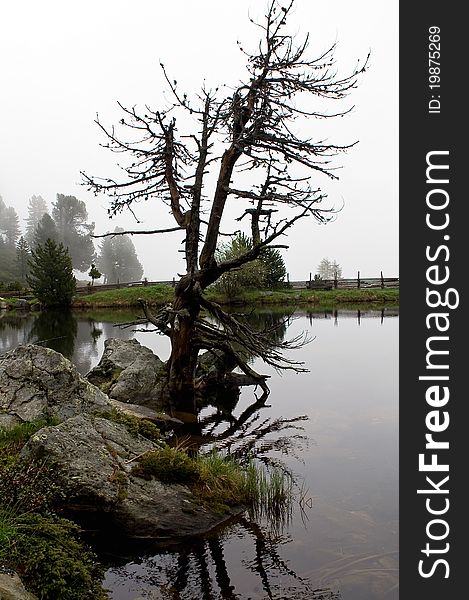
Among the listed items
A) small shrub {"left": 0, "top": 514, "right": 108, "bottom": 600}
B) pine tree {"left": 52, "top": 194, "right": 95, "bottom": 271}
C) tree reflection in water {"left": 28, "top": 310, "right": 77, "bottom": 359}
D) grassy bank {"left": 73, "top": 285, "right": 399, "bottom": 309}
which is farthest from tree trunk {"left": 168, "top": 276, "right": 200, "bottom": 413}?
pine tree {"left": 52, "top": 194, "right": 95, "bottom": 271}

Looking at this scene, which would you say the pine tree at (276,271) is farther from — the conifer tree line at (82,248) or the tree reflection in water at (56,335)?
the conifer tree line at (82,248)

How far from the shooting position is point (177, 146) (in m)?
13.6

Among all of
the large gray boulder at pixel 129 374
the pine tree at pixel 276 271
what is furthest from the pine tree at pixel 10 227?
the large gray boulder at pixel 129 374

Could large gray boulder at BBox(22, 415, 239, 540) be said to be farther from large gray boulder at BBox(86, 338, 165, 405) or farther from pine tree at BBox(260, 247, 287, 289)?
pine tree at BBox(260, 247, 287, 289)

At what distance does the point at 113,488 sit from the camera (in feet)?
20.0

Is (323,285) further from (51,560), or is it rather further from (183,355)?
(51,560)

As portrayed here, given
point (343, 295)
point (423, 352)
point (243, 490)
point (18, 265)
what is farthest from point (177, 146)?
point (18, 265)

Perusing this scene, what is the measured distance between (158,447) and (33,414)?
6.19ft

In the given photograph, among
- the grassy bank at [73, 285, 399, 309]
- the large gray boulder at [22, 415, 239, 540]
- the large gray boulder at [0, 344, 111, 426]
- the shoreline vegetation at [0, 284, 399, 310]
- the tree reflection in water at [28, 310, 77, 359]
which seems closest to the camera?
the large gray boulder at [22, 415, 239, 540]

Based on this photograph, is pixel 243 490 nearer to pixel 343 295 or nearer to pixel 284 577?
pixel 284 577

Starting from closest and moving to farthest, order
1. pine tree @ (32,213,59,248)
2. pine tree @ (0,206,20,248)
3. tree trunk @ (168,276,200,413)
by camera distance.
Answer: tree trunk @ (168,276,200,413)
pine tree @ (32,213,59,248)
pine tree @ (0,206,20,248)

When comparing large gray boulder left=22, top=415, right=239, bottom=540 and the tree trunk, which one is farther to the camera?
the tree trunk

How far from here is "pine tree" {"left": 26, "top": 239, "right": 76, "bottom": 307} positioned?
52344 mm

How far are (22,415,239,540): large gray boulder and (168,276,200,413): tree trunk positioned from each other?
5.95 metres
